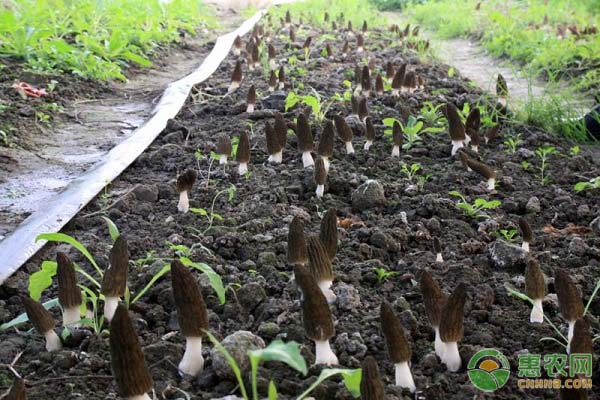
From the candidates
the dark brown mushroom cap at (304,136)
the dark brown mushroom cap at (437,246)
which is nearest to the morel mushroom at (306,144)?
the dark brown mushroom cap at (304,136)

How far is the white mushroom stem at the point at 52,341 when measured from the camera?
2346 mm

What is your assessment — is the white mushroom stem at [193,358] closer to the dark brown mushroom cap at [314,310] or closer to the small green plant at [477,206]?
the dark brown mushroom cap at [314,310]

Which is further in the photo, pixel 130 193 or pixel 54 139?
pixel 54 139

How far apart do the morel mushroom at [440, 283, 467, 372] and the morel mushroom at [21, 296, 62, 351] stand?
4.34ft

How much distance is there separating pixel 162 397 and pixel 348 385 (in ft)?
1.93

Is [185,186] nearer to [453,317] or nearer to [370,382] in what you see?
[453,317]

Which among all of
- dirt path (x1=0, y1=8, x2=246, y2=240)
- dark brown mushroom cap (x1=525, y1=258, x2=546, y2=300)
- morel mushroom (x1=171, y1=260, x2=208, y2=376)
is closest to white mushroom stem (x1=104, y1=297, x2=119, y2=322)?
morel mushroom (x1=171, y1=260, x2=208, y2=376)

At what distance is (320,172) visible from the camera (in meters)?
3.71

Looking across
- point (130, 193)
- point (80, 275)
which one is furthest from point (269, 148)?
point (80, 275)

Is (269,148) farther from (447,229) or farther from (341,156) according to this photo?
(447,229)

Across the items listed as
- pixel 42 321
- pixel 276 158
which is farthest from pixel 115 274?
pixel 276 158

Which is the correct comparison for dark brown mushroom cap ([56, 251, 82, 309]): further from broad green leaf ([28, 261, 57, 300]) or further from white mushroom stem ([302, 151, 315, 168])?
white mushroom stem ([302, 151, 315, 168])

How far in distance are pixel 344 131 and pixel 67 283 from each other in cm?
242

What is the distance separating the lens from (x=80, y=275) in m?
2.99
